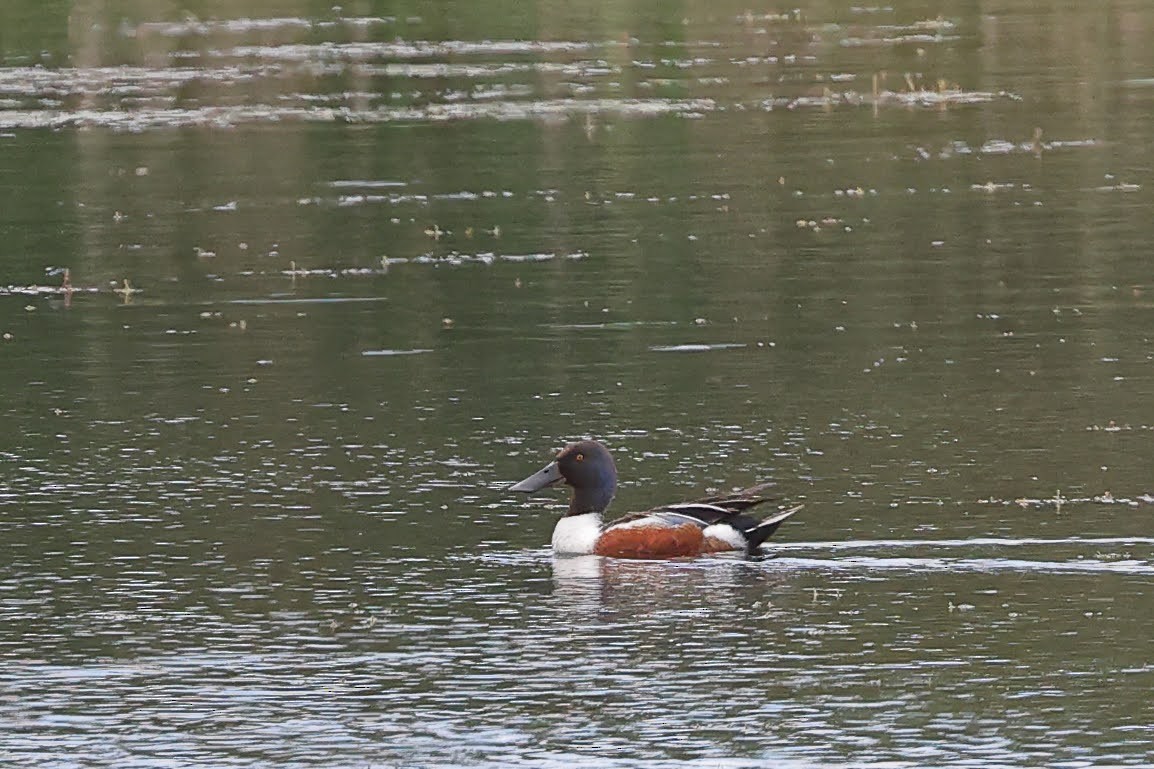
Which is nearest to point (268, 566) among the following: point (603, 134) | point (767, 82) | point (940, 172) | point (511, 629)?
point (511, 629)

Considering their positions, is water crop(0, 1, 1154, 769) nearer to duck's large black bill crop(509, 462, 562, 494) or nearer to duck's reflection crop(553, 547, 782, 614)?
duck's reflection crop(553, 547, 782, 614)

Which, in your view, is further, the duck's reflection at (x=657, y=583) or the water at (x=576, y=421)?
the duck's reflection at (x=657, y=583)

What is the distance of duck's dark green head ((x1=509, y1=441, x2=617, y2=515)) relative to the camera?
13.6m

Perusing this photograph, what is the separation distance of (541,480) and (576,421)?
8.40 feet

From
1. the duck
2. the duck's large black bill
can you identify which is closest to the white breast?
the duck

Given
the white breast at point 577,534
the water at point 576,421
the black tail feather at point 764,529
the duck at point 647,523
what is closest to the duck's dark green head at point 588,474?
the duck at point 647,523

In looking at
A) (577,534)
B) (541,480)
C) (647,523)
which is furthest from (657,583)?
(541,480)

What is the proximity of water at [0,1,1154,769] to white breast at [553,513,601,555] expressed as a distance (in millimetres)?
199

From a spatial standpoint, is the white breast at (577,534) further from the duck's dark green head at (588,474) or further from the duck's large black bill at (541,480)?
the duck's large black bill at (541,480)

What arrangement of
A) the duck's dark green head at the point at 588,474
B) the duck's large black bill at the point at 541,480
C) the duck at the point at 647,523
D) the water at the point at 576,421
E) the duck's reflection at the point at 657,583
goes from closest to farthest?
the water at the point at 576,421 → the duck's reflection at the point at 657,583 → the duck at the point at 647,523 → the duck's dark green head at the point at 588,474 → the duck's large black bill at the point at 541,480

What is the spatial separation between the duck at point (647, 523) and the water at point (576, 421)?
179 millimetres

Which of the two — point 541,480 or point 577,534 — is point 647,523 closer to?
point 577,534

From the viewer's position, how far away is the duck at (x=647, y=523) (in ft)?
42.8

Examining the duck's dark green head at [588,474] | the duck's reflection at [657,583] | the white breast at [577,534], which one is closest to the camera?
the duck's reflection at [657,583]
